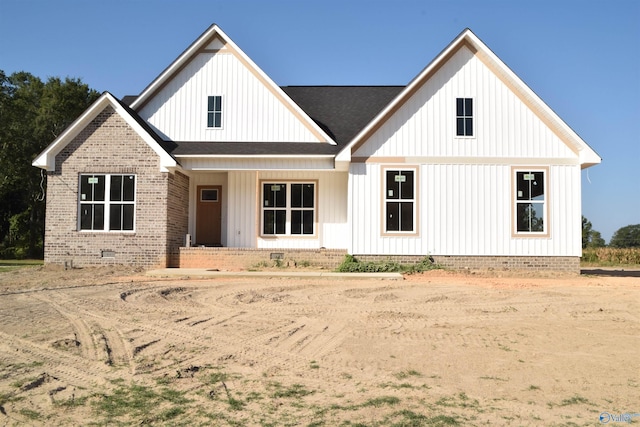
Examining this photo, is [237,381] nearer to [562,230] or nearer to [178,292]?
[178,292]

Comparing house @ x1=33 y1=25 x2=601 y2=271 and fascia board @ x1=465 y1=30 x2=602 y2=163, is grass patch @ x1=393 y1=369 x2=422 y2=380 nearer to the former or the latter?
house @ x1=33 y1=25 x2=601 y2=271

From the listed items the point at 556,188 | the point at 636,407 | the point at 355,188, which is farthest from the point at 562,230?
the point at 636,407

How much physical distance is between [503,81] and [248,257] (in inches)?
410

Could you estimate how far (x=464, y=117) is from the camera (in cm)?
1819

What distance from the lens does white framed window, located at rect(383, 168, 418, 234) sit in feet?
59.2

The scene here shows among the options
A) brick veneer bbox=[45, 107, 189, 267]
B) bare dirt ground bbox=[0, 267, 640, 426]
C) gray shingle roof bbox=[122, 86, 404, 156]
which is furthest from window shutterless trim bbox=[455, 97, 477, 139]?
brick veneer bbox=[45, 107, 189, 267]

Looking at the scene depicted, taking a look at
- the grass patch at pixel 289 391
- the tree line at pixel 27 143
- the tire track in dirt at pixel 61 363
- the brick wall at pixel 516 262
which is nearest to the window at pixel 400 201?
the brick wall at pixel 516 262

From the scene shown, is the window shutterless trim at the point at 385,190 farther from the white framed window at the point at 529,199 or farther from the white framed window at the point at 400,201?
the white framed window at the point at 529,199

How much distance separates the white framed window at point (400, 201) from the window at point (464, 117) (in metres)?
2.12

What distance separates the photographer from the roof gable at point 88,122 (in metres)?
17.8

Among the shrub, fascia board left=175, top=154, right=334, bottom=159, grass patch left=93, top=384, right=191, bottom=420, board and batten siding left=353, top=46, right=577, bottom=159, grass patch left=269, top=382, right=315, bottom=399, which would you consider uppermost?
board and batten siding left=353, top=46, right=577, bottom=159

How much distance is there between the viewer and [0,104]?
32344 mm

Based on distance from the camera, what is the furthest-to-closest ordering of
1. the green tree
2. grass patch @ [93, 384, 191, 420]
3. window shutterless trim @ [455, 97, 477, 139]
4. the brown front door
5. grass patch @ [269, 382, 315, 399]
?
the green tree, the brown front door, window shutterless trim @ [455, 97, 477, 139], grass patch @ [269, 382, 315, 399], grass patch @ [93, 384, 191, 420]

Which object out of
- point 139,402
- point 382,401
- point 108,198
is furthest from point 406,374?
point 108,198
